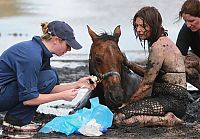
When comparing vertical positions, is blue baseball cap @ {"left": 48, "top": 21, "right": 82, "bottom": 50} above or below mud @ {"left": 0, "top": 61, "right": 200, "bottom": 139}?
above

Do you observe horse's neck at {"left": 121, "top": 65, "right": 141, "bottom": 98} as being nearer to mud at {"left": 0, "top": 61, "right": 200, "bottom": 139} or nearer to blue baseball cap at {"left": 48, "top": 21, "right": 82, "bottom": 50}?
mud at {"left": 0, "top": 61, "right": 200, "bottom": 139}

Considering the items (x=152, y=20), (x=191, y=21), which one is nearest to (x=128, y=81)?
(x=152, y=20)

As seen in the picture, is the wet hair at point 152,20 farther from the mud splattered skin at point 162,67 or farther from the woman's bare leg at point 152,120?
the woman's bare leg at point 152,120

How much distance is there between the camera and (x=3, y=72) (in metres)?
6.79

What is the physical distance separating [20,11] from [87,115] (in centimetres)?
2018

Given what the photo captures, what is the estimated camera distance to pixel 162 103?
7.36m

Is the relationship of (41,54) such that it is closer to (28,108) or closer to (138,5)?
(28,108)

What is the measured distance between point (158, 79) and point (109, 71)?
537 mm

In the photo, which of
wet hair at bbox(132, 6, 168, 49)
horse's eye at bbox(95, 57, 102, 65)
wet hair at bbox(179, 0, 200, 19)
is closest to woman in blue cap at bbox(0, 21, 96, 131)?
horse's eye at bbox(95, 57, 102, 65)

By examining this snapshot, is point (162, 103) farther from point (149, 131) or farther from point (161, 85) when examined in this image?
point (149, 131)

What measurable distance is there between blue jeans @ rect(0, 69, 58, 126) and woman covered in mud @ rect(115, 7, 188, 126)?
881 millimetres

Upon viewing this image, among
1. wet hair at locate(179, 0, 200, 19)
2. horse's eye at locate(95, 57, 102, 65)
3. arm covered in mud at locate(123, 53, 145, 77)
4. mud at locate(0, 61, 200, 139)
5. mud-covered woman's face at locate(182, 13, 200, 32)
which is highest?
wet hair at locate(179, 0, 200, 19)

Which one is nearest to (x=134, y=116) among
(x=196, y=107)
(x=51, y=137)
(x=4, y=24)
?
(x=51, y=137)

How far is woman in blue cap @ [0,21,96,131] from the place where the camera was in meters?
6.57
